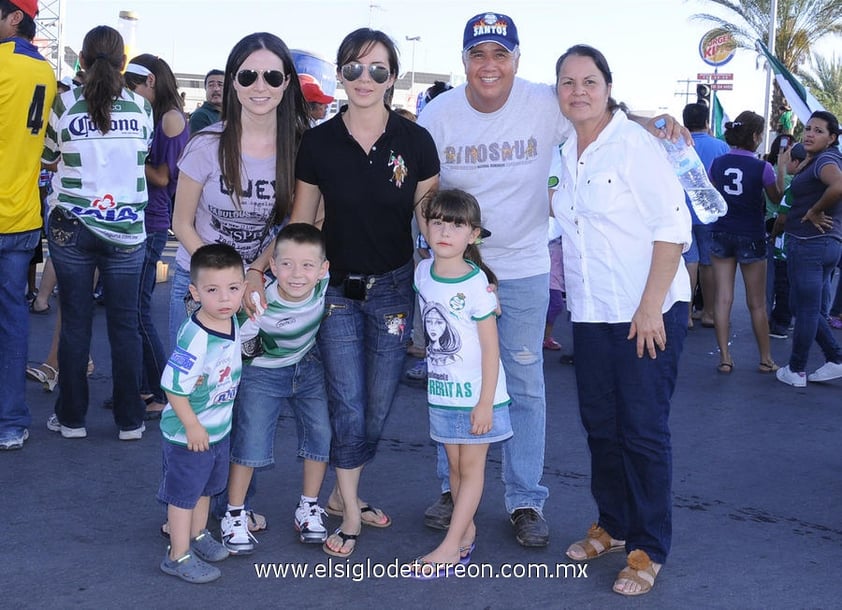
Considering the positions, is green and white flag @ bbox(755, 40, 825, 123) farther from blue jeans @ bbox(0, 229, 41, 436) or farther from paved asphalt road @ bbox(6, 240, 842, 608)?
blue jeans @ bbox(0, 229, 41, 436)

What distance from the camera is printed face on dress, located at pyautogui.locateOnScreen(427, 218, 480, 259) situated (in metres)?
3.85

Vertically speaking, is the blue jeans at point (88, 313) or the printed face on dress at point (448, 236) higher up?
the printed face on dress at point (448, 236)

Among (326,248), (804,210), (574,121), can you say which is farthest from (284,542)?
A: (804,210)

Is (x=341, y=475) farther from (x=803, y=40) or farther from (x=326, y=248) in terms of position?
(x=803, y=40)

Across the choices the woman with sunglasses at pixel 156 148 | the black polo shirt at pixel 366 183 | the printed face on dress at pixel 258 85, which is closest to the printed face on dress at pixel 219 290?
the black polo shirt at pixel 366 183

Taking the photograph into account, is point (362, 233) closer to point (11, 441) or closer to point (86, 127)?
point (86, 127)

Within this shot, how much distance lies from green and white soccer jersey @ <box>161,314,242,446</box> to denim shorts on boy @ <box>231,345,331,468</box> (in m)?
0.20

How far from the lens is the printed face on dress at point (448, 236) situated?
3.85 metres

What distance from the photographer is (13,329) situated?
528 cm

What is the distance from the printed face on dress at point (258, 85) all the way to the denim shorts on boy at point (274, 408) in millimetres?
1054

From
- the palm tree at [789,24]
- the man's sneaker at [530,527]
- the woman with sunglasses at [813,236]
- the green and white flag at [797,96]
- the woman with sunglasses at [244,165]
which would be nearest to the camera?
the woman with sunglasses at [244,165]

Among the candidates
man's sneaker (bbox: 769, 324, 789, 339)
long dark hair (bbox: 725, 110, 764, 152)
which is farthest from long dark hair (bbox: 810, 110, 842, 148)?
man's sneaker (bbox: 769, 324, 789, 339)

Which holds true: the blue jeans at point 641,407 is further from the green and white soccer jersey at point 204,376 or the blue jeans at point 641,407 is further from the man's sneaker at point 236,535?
the man's sneaker at point 236,535

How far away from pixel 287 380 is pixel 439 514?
0.95 m
